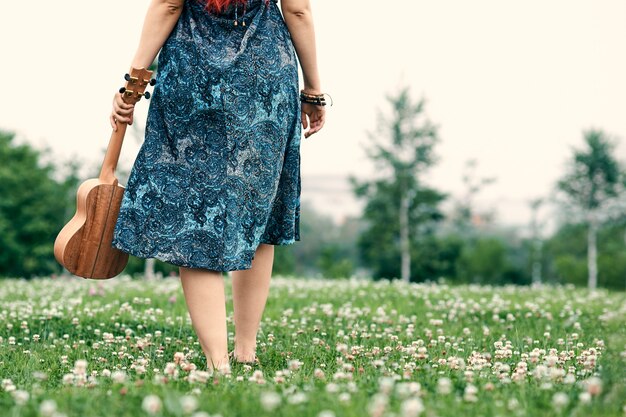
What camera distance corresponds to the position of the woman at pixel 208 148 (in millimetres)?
3760

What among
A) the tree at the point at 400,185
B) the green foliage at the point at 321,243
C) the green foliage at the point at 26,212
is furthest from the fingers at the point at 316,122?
the green foliage at the point at 321,243

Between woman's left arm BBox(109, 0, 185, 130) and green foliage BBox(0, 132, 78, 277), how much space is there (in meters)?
49.3

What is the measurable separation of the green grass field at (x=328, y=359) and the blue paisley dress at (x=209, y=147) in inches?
24.6

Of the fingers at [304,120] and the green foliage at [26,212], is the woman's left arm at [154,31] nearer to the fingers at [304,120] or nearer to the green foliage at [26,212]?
the fingers at [304,120]

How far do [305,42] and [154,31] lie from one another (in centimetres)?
81

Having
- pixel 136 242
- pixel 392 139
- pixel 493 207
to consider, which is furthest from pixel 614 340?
pixel 493 207

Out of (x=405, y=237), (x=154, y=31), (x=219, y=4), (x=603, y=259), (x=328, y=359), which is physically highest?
(x=405, y=237)

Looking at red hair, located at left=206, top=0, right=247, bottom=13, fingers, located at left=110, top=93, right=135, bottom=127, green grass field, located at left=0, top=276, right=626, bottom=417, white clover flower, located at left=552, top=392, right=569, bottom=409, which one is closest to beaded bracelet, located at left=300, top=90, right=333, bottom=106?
red hair, located at left=206, top=0, right=247, bottom=13

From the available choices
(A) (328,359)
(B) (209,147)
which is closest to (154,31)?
(B) (209,147)

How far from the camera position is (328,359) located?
4.14 metres

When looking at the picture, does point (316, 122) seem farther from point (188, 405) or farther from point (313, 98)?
point (188, 405)

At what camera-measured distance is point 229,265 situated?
3.75 metres

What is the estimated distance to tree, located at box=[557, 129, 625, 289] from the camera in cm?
5497

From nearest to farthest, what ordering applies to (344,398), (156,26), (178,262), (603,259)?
(344,398) < (178,262) < (156,26) < (603,259)
